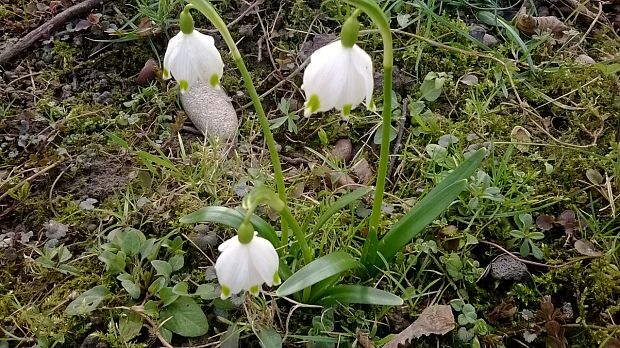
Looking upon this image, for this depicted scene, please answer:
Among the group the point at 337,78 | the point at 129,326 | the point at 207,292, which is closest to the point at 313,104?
the point at 337,78

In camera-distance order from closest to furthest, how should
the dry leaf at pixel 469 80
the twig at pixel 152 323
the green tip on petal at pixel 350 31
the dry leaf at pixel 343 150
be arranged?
Result: the green tip on petal at pixel 350 31 → the twig at pixel 152 323 → the dry leaf at pixel 343 150 → the dry leaf at pixel 469 80

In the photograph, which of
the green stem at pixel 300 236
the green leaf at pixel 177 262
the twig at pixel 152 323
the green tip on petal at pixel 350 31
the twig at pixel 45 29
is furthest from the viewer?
the twig at pixel 45 29

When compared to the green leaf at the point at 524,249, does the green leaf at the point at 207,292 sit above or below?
below

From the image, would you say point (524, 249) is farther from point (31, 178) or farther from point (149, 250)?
point (31, 178)

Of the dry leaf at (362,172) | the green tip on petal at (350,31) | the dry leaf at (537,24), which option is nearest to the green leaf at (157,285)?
the dry leaf at (362,172)

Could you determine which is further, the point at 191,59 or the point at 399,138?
the point at 399,138

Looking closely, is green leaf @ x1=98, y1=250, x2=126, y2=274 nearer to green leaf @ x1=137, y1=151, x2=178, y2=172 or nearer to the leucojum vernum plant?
the leucojum vernum plant

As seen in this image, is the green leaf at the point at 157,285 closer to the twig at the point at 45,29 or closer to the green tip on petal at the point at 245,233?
the green tip on petal at the point at 245,233

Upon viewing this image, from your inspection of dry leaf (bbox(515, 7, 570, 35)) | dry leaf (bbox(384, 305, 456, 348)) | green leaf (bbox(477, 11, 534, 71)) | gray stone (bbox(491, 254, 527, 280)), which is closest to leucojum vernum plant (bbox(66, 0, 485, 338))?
dry leaf (bbox(384, 305, 456, 348))
